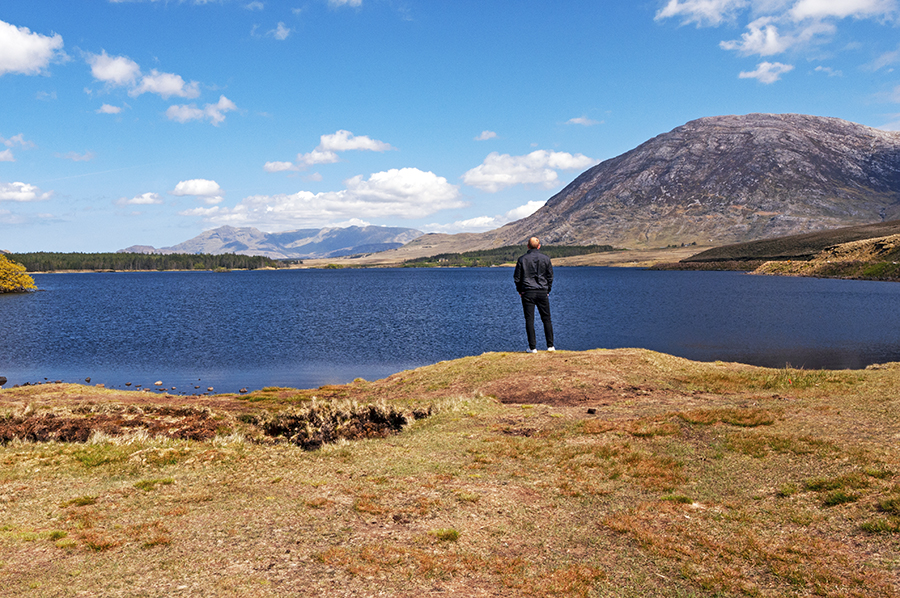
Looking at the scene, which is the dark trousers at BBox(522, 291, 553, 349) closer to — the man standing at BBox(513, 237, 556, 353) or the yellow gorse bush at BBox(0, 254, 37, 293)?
the man standing at BBox(513, 237, 556, 353)

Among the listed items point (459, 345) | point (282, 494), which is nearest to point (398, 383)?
point (282, 494)

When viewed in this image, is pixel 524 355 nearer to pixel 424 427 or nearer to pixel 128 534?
pixel 424 427

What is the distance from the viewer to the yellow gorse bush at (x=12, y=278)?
150 meters

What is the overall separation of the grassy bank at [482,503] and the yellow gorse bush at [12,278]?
166 meters

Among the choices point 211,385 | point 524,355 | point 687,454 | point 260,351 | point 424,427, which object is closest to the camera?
point 687,454

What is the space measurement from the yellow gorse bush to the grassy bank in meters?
166

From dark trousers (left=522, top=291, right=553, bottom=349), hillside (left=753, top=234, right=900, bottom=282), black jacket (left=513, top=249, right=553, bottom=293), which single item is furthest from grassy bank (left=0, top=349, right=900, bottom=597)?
hillside (left=753, top=234, right=900, bottom=282)

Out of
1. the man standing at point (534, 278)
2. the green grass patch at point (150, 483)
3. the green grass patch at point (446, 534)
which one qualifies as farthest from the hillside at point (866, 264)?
the green grass patch at point (150, 483)

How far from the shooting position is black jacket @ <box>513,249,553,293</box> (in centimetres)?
2895

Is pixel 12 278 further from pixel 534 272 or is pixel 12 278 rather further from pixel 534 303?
pixel 534 272

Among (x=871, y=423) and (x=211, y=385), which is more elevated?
(x=871, y=423)

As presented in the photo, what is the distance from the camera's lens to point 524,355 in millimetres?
32812

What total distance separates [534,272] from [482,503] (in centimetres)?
1772

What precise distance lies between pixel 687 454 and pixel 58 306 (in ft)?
425
